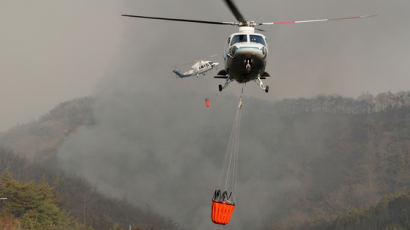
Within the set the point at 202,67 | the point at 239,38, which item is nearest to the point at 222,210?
the point at 239,38

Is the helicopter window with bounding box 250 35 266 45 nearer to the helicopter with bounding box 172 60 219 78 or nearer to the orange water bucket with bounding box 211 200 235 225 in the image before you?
the orange water bucket with bounding box 211 200 235 225

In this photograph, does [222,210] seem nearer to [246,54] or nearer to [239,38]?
[246,54]

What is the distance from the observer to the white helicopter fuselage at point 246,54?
1548 inches

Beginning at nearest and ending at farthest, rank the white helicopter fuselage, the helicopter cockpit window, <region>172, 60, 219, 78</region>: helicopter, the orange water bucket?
the white helicopter fuselage < the helicopter cockpit window < the orange water bucket < <region>172, 60, 219, 78</region>: helicopter

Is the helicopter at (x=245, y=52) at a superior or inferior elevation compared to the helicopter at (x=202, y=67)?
inferior

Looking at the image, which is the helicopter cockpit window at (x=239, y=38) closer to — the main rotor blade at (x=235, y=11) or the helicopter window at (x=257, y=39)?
the helicopter window at (x=257, y=39)

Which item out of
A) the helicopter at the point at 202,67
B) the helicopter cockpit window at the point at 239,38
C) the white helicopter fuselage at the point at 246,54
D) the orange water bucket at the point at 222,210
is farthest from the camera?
the helicopter at the point at 202,67

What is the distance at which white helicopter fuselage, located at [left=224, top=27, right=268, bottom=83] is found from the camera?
129 ft

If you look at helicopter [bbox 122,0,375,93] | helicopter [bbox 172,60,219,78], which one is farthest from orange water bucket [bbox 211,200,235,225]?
helicopter [bbox 172,60,219,78]

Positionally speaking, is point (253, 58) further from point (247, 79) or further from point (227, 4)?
point (227, 4)

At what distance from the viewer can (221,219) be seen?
43.8 meters

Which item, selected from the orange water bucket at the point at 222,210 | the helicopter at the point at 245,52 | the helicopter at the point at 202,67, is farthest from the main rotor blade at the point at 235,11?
the helicopter at the point at 202,67

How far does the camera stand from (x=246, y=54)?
1545 inches

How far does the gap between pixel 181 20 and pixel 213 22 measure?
11.7 feet
